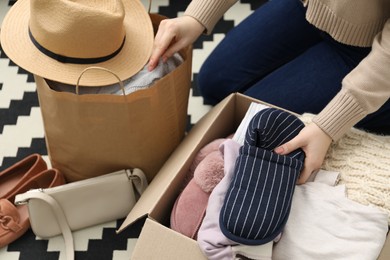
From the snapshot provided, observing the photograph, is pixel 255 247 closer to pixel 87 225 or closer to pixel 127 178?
pixel 127 178

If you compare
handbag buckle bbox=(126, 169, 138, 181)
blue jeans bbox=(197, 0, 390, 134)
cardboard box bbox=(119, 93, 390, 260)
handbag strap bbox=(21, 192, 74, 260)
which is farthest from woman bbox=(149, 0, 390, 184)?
handbag strap bbox=(21, 192, 74, 260)

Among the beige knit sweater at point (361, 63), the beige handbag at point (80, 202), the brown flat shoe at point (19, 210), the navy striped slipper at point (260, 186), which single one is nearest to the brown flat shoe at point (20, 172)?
the brown flat shoe at point (19, 210)

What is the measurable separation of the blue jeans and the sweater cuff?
156 mm

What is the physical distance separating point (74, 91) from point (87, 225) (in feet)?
1.20

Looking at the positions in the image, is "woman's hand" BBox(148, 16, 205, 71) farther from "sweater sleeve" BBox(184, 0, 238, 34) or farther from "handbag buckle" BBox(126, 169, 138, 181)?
"handbag buckle" BBox(126, 169, 138, 181)

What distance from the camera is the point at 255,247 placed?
96 cm

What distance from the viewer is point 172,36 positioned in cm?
117

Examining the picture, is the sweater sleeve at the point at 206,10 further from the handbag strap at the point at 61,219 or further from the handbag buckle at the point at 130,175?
the handbag strap at the point at 61,219

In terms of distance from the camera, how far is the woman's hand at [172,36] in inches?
45.9

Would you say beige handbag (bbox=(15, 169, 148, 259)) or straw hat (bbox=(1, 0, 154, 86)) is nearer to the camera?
straw hat (bbox=(1, 0, 154, 86))

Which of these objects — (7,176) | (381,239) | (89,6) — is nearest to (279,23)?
(89,6)

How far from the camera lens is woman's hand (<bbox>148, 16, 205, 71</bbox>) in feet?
3.82

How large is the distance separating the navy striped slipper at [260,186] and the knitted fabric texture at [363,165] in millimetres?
79

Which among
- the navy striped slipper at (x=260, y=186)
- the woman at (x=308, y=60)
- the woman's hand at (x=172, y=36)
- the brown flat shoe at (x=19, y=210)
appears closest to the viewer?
the navy striped slipper at (x=260, y=186)
